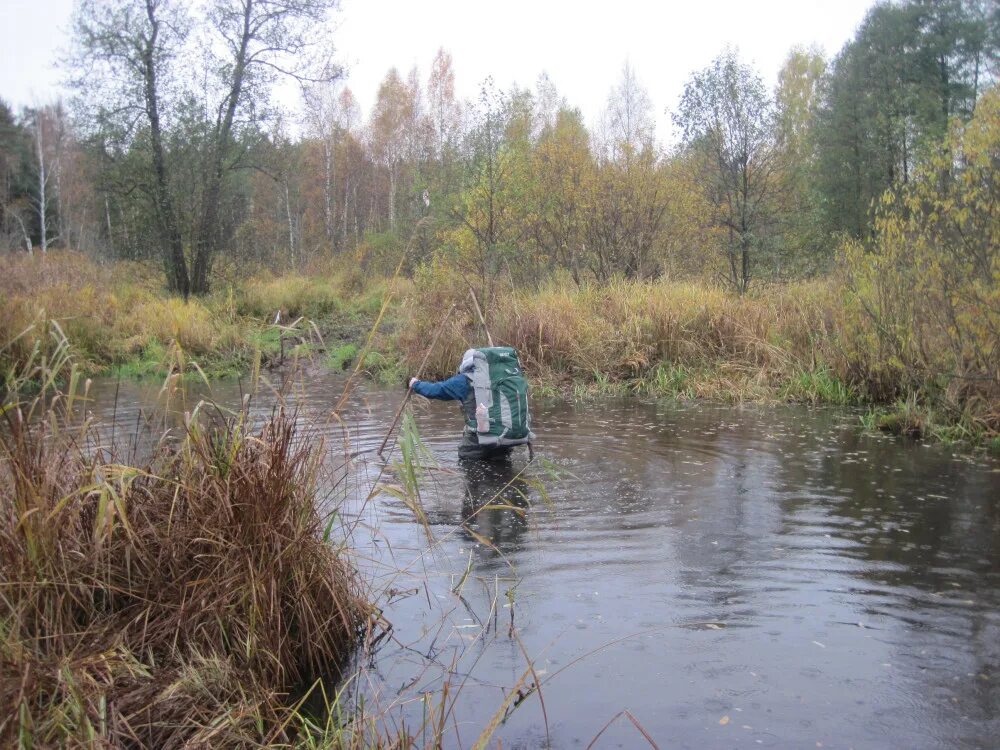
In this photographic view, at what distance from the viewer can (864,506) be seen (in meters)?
6.77

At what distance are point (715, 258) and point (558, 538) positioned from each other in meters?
14.2

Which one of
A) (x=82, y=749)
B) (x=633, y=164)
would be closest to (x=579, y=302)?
(x=633, y=164)

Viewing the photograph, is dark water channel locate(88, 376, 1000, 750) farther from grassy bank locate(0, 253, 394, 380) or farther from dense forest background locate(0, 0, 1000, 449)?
grassy bank locate(0, 253, 394, 380)

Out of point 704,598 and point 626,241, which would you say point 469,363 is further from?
point 626,241

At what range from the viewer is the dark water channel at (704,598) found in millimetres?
3648

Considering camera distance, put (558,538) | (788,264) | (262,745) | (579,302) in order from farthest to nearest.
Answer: (788,264) < (579,302) < (558,538) < (262,745)

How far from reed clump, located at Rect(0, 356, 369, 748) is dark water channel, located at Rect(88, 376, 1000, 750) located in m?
0.46

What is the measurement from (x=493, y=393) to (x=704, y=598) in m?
3.15

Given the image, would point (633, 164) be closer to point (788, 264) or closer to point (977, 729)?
point (788, 264)

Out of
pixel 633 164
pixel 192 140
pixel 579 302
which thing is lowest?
pixel 579 302

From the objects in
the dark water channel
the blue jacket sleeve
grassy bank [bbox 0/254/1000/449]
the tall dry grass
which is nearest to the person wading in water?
the blue jacket sleeve

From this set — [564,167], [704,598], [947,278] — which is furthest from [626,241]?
[704,598]

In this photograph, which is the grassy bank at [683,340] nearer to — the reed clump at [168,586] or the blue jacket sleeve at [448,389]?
the blue jacket sleeve at [448,389]

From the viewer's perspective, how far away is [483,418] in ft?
24.6
